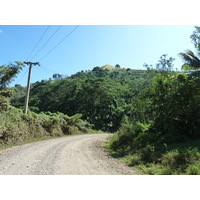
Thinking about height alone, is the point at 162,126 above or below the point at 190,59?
below

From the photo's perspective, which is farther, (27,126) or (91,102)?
(91,102)

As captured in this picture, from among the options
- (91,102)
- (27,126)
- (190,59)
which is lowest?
(27,126)

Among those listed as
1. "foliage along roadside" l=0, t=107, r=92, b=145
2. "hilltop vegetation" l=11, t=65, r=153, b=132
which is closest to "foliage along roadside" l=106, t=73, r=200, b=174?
"foliage along roadside" l=0, t=107, r=92, b=145

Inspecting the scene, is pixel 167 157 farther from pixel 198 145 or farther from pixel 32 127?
pixel 32 127

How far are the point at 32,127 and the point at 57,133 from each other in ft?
11.7

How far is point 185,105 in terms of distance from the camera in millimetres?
8594

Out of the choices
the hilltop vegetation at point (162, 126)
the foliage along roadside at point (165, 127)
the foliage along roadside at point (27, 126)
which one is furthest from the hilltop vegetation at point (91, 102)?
the foliage along roadside at point (165, 127)

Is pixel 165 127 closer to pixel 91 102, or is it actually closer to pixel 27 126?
pixel 27 126

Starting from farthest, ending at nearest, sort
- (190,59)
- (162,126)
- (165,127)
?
1. (190,59)
2. (162,126)
3. (165,127)

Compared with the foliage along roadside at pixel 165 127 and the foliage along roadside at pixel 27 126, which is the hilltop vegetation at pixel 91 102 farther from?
the foliage along roadside at pixel 165 127

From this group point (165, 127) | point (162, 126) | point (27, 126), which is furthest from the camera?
point (27, 126)

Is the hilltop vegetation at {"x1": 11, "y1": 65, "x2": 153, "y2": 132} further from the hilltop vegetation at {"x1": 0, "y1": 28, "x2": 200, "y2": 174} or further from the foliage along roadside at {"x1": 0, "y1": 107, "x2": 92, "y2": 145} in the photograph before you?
the hilltop vegetation at {"x1": 0, "y1": 28, "x2": 200, "y2": 174}

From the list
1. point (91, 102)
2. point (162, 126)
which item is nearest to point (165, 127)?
point (162, 126)
